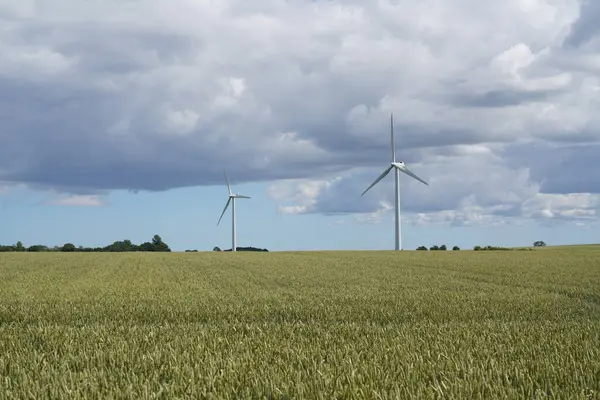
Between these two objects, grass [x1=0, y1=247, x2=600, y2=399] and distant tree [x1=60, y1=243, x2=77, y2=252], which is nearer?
grass [x1=0, y1=247, x2=600, y2=399]

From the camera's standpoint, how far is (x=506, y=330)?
585 inches

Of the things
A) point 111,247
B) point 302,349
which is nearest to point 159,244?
point 111,247

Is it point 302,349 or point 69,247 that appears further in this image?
point 69,247

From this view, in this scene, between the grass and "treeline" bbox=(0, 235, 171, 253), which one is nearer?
the grass

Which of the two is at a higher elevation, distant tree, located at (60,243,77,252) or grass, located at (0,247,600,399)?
distant tree, located at (60,243,77,252)

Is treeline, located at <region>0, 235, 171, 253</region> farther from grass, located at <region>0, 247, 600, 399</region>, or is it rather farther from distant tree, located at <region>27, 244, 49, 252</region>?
grass, located at <region>0, 247, 600, 399</region>

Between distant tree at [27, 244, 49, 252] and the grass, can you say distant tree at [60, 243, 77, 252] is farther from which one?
the grass

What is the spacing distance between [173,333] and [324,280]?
2040 centimetres

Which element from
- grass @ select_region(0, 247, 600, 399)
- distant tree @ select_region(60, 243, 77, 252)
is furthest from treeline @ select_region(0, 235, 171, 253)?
grass @ select_region(0, 247, 600, 399)

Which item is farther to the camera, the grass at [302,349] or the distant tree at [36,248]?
the distant tree at [36,248]

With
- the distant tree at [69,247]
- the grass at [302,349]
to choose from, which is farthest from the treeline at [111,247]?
the grass at [302,349]

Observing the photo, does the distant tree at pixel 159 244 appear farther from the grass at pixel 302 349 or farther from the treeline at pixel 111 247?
the grass at pixel 302 349

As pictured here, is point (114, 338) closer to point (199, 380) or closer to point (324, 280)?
point (199, 380)

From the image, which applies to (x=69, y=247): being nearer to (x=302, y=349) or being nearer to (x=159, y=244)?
(x=159, y=244)
